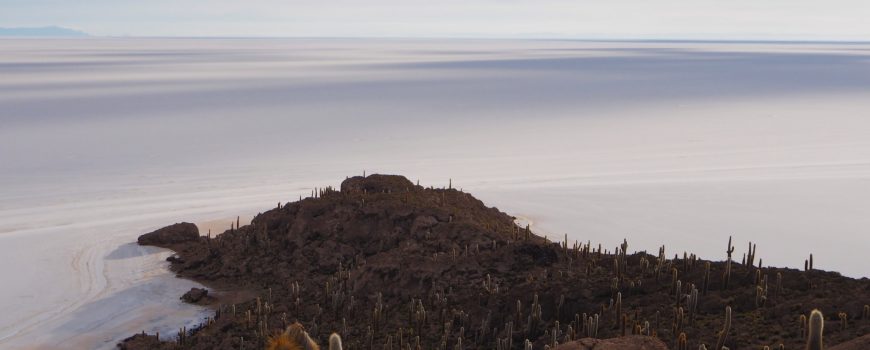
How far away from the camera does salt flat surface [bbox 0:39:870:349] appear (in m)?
17.4

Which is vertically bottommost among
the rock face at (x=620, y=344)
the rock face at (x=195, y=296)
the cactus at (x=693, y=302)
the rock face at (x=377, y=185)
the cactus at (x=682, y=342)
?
the rock face at (x=195, y=296)

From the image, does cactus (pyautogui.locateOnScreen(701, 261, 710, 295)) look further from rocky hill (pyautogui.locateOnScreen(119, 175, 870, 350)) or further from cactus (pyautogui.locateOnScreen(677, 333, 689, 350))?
cactus (pyautogui.locateOnScreen(677, 333, 689, 350))

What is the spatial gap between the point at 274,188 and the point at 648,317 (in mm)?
16438

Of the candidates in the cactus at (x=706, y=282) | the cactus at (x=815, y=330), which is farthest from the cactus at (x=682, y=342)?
the cactus at (x=815, y=330)

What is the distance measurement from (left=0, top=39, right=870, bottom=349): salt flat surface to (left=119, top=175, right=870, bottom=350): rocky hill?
158 cm

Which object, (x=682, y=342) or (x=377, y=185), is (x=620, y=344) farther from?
(x=377, y=185)

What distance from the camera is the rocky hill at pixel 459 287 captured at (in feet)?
34.4

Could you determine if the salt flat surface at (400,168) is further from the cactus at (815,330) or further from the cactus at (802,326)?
the cactus at (815,330)

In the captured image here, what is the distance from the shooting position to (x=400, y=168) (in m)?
30.2

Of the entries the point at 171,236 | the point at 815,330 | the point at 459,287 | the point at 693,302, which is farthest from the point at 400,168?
the point at 815,330

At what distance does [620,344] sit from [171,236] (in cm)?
1242

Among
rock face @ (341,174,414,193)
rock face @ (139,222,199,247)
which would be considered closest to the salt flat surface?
rock face @ (139,222,199,247)

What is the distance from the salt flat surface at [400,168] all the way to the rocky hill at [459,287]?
5.19 ft

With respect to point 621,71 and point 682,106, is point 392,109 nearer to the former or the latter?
point 682,106
